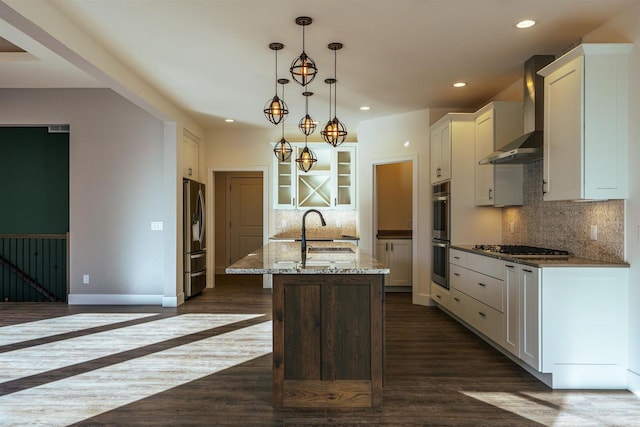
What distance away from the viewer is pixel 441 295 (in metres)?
5.48

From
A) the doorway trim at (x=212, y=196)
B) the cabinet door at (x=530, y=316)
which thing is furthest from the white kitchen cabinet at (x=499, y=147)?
the doorway trim at (x=212, y=196)

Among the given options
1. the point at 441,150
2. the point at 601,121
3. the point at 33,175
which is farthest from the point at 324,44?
the point at 33,175

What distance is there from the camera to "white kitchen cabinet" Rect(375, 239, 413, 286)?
700 centimetres

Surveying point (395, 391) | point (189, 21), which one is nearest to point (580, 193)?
point (395, 391)

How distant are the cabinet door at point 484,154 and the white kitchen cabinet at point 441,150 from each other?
0.36m

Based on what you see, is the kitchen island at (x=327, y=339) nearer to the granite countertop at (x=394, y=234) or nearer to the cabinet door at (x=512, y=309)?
the cabinet door at (x=512, y=309)

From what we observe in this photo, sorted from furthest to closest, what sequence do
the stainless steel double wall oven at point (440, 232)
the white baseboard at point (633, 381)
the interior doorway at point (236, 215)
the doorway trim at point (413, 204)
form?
the interior doorway at point (236, 215)
the doorway trim at point (413, 204)
the stainless steel double wall oven at point (440, 232)
the white baseboard at point (633, 381)

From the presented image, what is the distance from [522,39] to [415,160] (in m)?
2.60

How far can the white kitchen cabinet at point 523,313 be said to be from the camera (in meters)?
3.16

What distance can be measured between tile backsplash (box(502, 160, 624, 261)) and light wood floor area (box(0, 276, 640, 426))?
1.10m

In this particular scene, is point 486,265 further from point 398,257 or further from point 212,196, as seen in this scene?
point 212,196

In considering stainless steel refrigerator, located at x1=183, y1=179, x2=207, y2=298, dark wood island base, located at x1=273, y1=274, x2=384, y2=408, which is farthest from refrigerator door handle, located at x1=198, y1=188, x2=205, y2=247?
dark wood island base, located at x1=273, y1=274, x2=384, y2=408

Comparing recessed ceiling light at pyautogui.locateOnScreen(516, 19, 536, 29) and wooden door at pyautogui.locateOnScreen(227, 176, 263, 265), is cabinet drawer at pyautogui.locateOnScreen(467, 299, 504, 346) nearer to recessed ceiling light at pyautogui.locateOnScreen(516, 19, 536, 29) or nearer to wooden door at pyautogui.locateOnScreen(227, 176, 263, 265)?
recessed ceiling light at pyautogui.locateOnScreen(516, 19, 536, 29)

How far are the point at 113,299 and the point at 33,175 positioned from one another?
8.20ft
